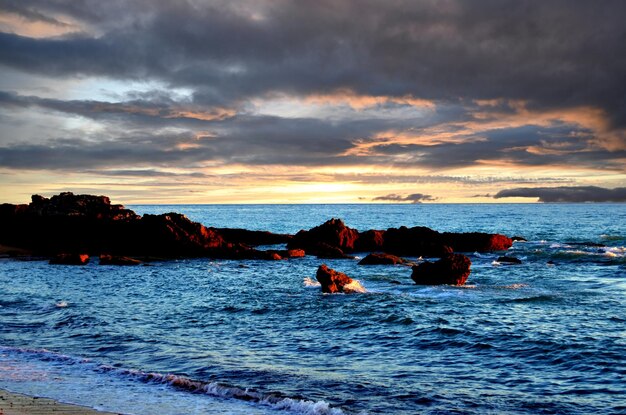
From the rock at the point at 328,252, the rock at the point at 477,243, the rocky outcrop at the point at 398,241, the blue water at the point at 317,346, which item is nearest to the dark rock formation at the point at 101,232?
the rock at the point at 328,252

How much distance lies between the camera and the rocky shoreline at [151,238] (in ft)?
183

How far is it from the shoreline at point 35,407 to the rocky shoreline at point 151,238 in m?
36.7

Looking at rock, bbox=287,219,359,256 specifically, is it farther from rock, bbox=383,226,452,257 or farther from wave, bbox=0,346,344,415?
wave, bbox=0,346,344,415

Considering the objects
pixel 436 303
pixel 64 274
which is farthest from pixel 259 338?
pixel 64 274

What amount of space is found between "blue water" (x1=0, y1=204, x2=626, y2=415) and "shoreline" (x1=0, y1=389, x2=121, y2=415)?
1.40 ft

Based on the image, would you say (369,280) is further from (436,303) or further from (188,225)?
(188,225)

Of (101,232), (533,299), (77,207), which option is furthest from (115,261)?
(533,299)

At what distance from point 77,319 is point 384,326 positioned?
45.0 feet

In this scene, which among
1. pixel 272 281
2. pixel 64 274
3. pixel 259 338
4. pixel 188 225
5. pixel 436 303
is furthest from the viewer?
pixel 188 225

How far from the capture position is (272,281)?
3766 centimetres

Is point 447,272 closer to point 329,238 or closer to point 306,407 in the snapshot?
point 306,407

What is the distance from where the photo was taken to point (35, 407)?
12570mm

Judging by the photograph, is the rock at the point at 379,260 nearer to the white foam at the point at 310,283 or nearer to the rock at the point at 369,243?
the white foam at the point at 310,283

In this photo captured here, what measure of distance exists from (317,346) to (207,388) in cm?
570
